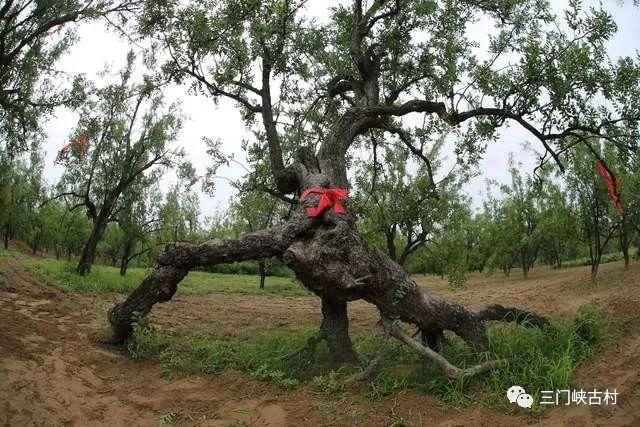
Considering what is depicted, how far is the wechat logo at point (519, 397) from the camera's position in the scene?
4.45 meters

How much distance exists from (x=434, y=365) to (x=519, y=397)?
1.08m

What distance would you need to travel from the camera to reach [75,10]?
8664 mm

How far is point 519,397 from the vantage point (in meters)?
4.53

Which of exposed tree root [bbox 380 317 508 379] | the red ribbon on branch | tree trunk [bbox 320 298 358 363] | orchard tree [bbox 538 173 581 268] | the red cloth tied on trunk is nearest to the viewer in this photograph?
exposed tree root [bbox 380 317 508 379]

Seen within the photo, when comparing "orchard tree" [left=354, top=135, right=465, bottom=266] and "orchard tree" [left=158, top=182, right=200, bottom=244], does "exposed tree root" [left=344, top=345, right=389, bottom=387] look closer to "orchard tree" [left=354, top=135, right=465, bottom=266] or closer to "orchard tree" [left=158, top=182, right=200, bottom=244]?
"orchard tree" [left=354, top=135, right=465, bottom=266]

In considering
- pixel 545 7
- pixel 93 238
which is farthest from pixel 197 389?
pixel 93 238

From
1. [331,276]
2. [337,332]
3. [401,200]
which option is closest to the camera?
[331,276]

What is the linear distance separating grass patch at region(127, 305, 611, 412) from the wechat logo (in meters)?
0.07

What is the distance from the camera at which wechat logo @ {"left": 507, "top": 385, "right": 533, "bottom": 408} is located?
4.45 meters

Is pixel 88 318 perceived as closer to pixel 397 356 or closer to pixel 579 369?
pixel 397 356

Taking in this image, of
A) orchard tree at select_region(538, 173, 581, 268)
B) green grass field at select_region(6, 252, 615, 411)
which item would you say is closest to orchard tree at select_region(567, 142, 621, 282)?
orchard tree at select_region(538, 173, 581, 268)

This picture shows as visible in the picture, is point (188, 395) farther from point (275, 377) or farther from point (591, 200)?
point (591, 200)

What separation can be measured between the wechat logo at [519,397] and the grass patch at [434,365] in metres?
0.07

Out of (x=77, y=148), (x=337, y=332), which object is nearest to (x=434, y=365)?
(x=337, y=332)
